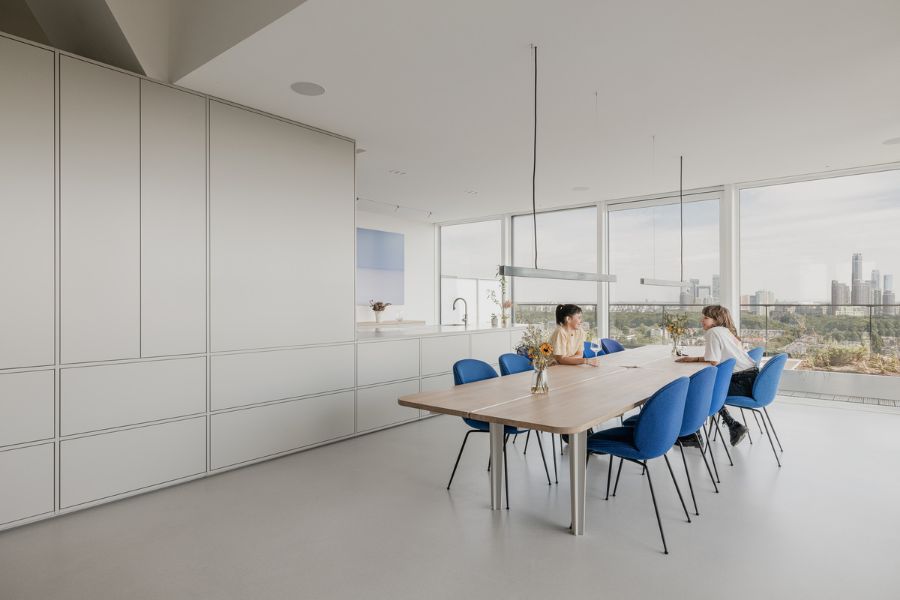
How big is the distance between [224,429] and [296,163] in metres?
2.24

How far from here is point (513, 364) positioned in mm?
4324

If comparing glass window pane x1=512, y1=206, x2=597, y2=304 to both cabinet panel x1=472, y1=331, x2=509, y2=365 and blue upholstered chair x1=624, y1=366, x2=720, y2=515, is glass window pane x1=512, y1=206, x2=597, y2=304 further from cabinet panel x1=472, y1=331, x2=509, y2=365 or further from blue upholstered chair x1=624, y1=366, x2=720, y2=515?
blue upholstered chair x1=624, y1=366, x2=720, y2=515

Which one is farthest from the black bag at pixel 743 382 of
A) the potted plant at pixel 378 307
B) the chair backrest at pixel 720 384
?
the potted plant at pixel 378 307

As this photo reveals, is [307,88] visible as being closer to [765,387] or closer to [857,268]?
[765,387]

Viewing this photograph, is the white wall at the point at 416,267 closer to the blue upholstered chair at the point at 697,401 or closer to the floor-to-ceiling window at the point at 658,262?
the floor-to-ceiling window at the point at 658,262

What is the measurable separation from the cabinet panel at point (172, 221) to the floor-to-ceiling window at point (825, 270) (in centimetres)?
625

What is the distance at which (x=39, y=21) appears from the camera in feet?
11.7

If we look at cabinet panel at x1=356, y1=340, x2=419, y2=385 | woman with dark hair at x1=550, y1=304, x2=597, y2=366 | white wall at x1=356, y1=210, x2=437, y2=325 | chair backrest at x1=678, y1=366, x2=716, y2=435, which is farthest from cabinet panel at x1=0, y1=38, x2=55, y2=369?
white wall at x1=356, y1=210, x2=437, y2=325

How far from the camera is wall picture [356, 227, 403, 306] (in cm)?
823

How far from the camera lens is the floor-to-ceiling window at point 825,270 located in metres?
5.59

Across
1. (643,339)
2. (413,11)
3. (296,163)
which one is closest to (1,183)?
(296,163)

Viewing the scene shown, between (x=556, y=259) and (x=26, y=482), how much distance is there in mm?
6915

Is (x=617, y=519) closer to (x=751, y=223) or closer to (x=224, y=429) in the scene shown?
(x=224, y=429)

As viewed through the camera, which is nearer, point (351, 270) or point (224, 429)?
point (224, 429)
